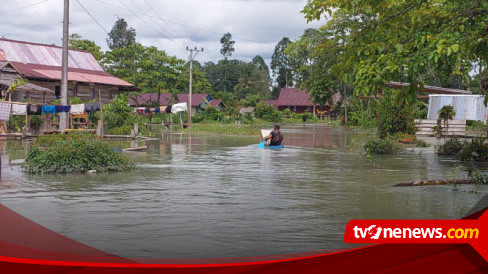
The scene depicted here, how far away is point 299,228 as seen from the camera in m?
6.58

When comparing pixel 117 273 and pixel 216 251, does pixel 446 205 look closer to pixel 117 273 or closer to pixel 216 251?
pixel 216 251

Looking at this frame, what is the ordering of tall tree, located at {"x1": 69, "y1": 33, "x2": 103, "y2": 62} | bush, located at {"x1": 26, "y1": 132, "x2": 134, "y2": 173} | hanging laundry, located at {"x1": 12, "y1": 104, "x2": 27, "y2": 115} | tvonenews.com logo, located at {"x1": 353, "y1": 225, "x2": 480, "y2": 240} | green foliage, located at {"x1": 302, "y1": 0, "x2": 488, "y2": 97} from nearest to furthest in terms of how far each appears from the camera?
1. tvonenews.com logo, located at {"x1": 353, "y1": 225, "x2": 480, "y2": 240}
2. green foliage, located at {"x1": 302, "y1": 0, "x2": 488, "y2": 97}
3. bush, located at {"x1": 26, "y1": 132, "x2": 134, "y2": 173}
4. hanging laundry, located at {"x1": 12, "y1": 104, "x2": 27, "y2": 115}
5. tall tree, located at {"x1": 69, "y1": 33, "x2": 103, "y2": 62}

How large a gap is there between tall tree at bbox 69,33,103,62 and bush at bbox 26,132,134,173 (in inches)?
1518

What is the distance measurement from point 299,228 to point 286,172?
257 inches

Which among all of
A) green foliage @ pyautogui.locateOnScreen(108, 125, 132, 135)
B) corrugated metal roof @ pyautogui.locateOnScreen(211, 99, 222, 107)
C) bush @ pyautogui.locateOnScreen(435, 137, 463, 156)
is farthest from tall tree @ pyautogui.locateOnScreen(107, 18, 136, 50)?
bush @ pyautogui.locateOnScreen(435, 137, 463, 156)

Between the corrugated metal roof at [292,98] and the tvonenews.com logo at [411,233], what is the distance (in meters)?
75.1

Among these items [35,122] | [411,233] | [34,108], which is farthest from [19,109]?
[411,233]

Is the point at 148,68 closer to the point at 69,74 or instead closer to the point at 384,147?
the point at 69,74

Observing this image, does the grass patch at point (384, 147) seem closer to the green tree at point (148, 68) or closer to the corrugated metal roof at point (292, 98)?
the green tree at point (148, 68)

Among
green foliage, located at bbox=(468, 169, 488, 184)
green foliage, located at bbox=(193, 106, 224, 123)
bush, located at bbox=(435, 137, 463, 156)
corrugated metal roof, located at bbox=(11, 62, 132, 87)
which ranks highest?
corrugated metal roof, located at bbox=(11, 62, 132, 87)

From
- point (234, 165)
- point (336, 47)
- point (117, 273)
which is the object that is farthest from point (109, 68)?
point (117, 273)

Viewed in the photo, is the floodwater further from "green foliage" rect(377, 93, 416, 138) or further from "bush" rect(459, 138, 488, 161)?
"green foliage" rect(377, 93, 416, 138)

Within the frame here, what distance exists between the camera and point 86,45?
48844mm

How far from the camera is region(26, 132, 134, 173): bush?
11867 mm
